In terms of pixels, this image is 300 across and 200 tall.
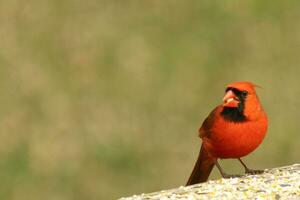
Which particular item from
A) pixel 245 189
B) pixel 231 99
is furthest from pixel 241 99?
pixel 245 189

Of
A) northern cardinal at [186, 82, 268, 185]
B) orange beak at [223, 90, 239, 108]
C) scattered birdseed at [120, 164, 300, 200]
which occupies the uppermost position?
orange beak at [223, 90, 239, 108]

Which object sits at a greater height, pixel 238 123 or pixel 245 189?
pixel 238 123

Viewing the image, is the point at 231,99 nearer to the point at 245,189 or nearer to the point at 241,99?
the point at 241,99

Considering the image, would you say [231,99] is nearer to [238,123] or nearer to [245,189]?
[238,123]

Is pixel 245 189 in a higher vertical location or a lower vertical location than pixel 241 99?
lower

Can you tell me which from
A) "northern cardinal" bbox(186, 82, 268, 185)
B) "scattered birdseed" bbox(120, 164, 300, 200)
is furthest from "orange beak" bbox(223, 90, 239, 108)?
"scattered birdseed" bbox(120, 164, 300, 200)

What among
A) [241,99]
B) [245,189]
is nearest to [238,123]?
[241,99]

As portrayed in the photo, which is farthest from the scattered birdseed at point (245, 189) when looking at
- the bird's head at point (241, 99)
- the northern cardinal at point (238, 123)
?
the bird's head at point (241, 99)

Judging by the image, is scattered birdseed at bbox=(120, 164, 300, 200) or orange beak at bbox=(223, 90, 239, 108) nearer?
scattered birdseed at bbox=(120, 164, 300, 200)

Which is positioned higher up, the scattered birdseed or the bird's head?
the bird's head

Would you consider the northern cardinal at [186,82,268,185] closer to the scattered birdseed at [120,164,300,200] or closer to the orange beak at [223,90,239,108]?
the orange beak at [223,90,239,108]

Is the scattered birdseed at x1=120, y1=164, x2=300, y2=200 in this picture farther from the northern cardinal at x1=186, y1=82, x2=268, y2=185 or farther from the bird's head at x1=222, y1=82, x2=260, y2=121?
the bird's head at x1=222, y1=82, x2=260, y2=121

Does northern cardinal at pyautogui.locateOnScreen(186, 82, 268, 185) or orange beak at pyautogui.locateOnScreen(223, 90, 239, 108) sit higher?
orange beak at pyautogui.locateOnScreen(223, 90, 239, 108)

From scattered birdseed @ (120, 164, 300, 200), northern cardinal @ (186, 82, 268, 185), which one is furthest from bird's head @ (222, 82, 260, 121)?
scattered birdseed @ (120, 164, 300, 200)
